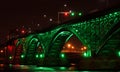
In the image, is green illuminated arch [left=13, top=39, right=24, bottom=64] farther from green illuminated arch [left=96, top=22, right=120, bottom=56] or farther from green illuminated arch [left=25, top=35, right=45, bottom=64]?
green illuminated arch [left=96, top=22, right=120, bottom=56]

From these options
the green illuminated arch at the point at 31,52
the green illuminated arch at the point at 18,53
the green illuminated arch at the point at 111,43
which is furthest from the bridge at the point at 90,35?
the green illuminated arch at the point at 18,53

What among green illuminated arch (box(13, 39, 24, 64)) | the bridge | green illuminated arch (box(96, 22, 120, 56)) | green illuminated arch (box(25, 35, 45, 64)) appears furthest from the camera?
green illuminated arch (box(13, 39, 24, 64))

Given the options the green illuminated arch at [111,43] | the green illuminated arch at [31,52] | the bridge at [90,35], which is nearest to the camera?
the green illuminated arch at [111,43]

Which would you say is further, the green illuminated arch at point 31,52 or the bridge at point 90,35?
the green illuminated arch at point 31,52

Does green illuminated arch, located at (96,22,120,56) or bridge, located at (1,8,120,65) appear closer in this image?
green illuminated arch, located at (96,22,120,56)

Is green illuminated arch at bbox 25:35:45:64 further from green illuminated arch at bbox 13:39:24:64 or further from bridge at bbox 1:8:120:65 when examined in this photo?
green illuminated arch at bbox 13:39:24:64

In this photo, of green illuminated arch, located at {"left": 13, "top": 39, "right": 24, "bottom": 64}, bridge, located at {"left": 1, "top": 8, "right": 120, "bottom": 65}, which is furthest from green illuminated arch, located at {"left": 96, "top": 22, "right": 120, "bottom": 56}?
green illuminated arch, located at {"left": 13, "top": 39, "right": 24, "bottom": 64}

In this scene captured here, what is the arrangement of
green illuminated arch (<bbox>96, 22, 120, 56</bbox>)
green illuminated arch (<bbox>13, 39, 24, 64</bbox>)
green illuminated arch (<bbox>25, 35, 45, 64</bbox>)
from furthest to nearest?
green illuminated arch (<bbox>13, 39, 24, 64</bbox>)
green illuminated arch (<bbox>25, 35, 45, 64</bbox>)
green illuminated arch (<bbox>96, 22, 120, 56</bbox>)

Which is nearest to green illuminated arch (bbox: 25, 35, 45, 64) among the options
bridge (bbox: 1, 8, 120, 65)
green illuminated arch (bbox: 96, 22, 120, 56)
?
bridge (bbox: 1, 8, 120, 65)

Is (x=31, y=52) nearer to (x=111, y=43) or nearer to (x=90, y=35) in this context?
(x=90, y=35)

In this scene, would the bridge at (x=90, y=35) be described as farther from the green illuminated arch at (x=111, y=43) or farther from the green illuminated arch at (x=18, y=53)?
the green illuminated arch at (x=18, y=53)

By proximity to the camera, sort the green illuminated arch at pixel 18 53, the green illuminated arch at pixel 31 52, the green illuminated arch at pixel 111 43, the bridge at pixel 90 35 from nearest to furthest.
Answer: the green illuminated arch at pixel 111 43 < the bridge at pixel 90 35 < the green illuminated arch at pixel 31 52 < the green illuminated arch at pixel 18 53

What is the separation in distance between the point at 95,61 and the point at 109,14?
9274 millimetres

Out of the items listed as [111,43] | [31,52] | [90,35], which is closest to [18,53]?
[31,52]
